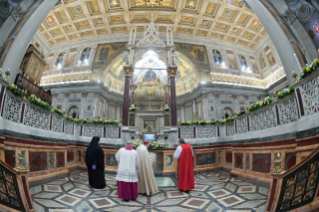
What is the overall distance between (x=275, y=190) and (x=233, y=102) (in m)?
17.1

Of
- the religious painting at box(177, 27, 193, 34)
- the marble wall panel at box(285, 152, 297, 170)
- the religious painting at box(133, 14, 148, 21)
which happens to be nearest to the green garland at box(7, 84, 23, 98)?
the marble wall panel at box(285, 152, 297, 170)

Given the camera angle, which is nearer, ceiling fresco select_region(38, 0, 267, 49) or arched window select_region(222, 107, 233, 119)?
ceiling fresco select_region(38, 0, 267, 49)

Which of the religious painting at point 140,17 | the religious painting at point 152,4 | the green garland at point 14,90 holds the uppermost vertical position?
the religious painting at point 152,4

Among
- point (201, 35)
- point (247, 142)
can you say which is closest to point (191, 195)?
point (247, 142)

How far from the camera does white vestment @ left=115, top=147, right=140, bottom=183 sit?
13.5 feet

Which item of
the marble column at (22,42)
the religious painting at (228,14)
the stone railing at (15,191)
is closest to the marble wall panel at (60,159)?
the marble column at (22,42)

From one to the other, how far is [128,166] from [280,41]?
317 inches

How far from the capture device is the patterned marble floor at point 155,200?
3355 mm

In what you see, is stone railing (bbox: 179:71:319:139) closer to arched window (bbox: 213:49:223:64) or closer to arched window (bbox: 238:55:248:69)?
arched window (bbox: 213:49:223:64)

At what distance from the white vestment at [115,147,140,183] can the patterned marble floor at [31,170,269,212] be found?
1.65 ft

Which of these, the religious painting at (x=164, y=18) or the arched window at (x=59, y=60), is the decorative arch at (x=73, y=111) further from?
the religious painting at (x=164, y=18)

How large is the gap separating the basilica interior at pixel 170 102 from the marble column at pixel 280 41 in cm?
5

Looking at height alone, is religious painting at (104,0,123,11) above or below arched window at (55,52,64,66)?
above

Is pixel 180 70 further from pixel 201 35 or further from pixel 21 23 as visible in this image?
pixel 21 23
